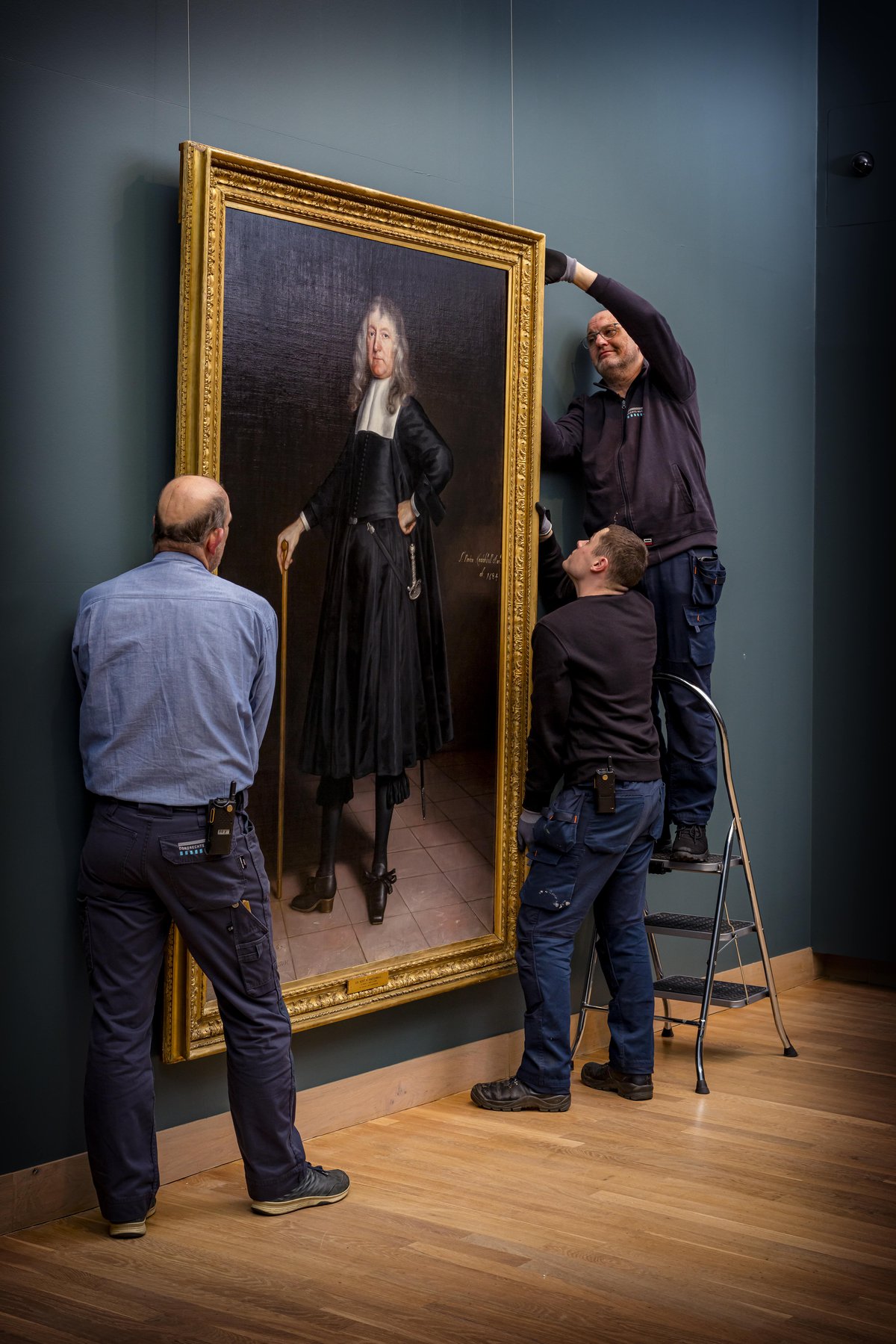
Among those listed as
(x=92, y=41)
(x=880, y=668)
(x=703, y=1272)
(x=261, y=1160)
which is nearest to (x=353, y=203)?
(x=92, y=41)

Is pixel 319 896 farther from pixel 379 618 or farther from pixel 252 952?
pixel 379 618

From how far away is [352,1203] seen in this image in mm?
3252

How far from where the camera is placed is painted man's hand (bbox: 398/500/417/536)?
389 centimetres

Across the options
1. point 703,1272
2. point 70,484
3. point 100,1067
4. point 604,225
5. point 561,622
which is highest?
point 604,225

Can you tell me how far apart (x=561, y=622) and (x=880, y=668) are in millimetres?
2299

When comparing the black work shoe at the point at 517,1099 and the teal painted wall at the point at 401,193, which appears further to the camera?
the black work shoe at the point at 517,1099

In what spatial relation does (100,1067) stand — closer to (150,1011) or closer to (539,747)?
(150,1011)

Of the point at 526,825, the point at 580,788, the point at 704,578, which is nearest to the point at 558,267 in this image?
the point at 704,578

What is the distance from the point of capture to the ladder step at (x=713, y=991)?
448 cm

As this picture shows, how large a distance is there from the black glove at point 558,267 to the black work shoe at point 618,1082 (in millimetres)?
2486

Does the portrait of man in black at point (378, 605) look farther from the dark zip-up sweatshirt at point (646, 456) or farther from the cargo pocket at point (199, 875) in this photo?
the dark zip-up sweatshirt at point (646, 456)

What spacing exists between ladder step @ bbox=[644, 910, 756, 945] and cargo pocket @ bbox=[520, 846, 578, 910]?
630 mm

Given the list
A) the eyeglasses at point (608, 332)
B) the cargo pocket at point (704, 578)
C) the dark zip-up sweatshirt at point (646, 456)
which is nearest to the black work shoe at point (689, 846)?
the cargo pocket at point (704, 578)

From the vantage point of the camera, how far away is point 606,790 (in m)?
4.02
